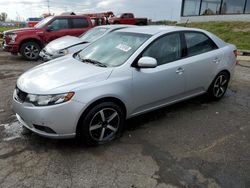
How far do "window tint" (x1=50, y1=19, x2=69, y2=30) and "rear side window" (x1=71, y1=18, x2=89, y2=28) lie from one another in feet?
1.04

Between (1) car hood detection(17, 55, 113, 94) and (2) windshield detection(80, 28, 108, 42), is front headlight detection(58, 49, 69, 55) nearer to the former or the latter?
(2) windshield detection(80, 28, 108, 42)

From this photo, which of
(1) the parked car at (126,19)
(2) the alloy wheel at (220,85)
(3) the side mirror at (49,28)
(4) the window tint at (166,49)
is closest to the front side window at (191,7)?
(1) the parked car at (126,19)

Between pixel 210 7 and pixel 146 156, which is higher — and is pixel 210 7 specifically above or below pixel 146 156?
above

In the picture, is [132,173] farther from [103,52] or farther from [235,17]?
[235,17]

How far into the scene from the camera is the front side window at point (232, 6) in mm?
19250

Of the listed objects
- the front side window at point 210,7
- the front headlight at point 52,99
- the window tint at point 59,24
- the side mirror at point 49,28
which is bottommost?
the front headlight at point 52,99

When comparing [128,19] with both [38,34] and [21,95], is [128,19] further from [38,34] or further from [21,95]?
[21,95]

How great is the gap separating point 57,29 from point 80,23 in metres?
1.10

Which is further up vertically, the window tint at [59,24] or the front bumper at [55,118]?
the window tint at [59,24]

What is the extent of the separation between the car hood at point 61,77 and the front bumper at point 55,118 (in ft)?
0.66

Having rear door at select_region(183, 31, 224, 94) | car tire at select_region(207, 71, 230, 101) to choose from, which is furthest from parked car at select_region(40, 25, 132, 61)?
car tire at select_region(207, 71, 230, 101)

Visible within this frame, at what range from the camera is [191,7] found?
23531mm

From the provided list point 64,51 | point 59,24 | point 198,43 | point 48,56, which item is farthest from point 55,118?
point 59,24

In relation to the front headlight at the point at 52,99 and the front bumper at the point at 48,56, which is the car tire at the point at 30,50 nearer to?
the front bumper at the point at 48,56
